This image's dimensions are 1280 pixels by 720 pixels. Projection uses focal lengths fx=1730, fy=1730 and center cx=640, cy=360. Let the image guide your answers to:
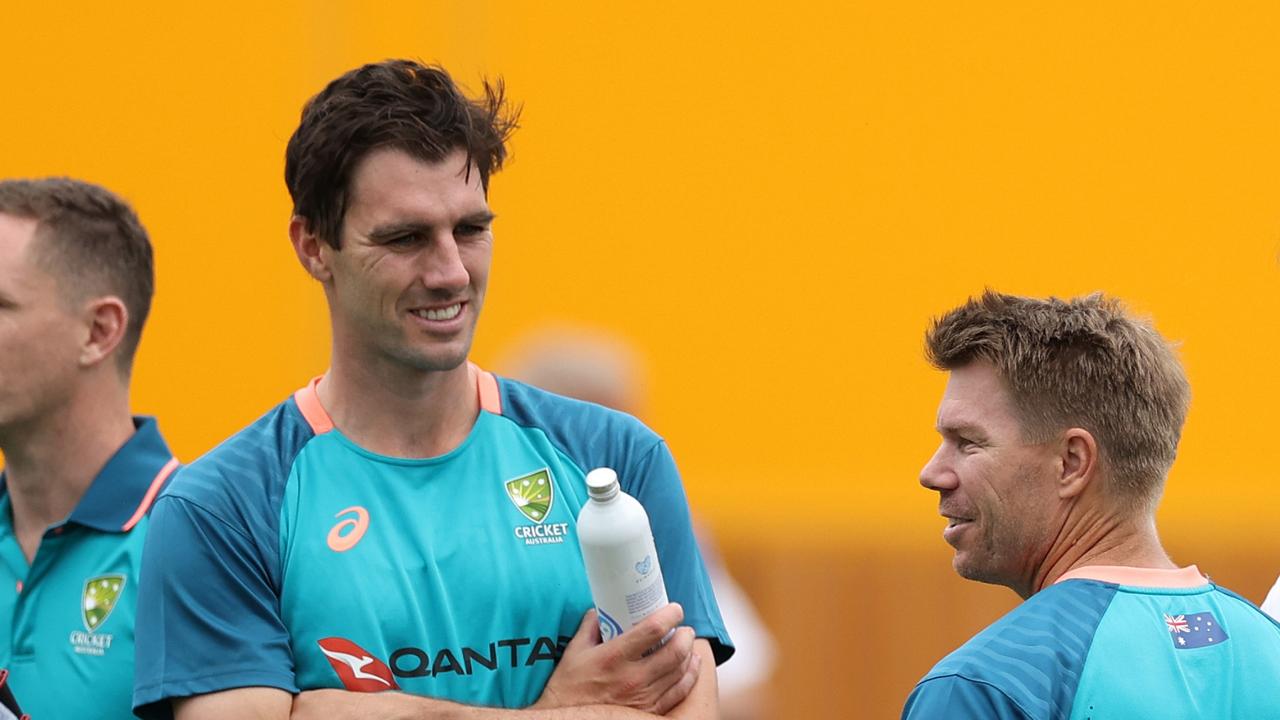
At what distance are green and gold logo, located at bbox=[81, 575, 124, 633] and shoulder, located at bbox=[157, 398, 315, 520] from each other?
678 mm

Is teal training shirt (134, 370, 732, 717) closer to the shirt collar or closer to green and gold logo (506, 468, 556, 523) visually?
green and gold logo (506, 468, 556, 523)

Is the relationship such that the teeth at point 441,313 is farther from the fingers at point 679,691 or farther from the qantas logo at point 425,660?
the fingers at point 679,691

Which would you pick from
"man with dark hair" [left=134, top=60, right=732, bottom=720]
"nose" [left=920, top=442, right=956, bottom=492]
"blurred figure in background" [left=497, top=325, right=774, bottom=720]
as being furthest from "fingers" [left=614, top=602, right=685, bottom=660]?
"blurred figure in background" [left=497, top=325, right=774, bottom=720]

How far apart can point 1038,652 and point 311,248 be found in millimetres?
1624

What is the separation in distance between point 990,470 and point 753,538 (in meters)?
4.98

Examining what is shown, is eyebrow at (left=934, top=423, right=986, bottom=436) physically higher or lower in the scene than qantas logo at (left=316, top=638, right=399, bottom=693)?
higher

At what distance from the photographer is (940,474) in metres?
3.33

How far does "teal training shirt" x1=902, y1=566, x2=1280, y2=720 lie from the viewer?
2885mm

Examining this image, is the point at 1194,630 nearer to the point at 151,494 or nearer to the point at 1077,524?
the point at 1077,524

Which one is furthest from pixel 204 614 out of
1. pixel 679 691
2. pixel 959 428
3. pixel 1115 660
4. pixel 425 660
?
pixel 1115 660

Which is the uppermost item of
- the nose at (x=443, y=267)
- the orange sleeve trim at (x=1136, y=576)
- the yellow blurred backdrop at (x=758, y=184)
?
the yellow blurred backdrop at (x=758, y=184)

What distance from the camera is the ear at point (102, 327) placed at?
420 centimetres

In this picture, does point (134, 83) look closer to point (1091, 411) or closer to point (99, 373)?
point (99, 373)

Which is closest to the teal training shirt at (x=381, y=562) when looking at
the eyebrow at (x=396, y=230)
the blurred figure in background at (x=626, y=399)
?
the eyebrow at (x=396, y=230)
